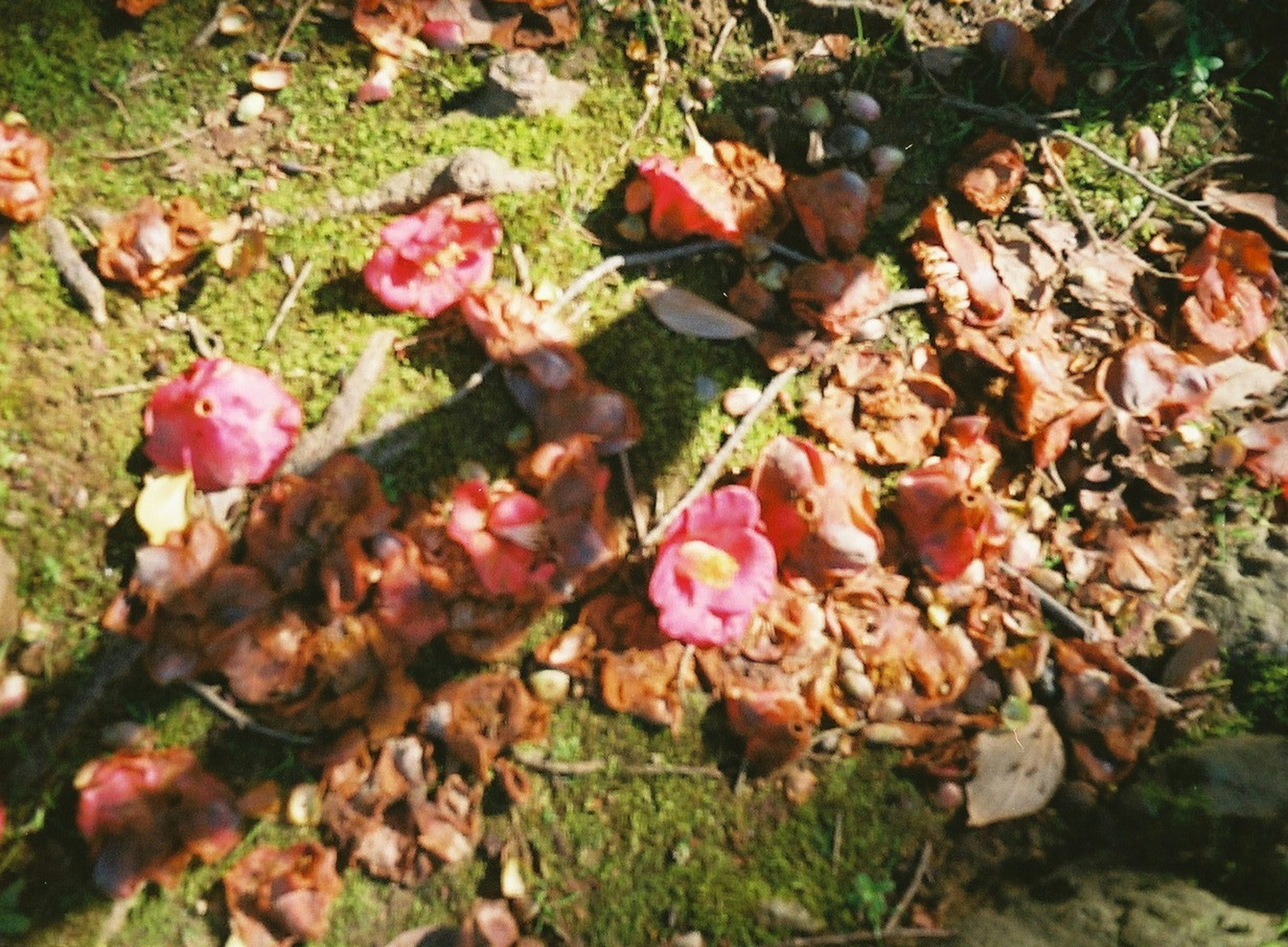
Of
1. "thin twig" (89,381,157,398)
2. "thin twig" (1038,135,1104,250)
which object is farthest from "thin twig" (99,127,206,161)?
"thin twig" (1038,135,1104,250)

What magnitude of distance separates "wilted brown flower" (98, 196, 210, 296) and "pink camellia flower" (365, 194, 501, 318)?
20.3 inches

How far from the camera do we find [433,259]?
2779 mm

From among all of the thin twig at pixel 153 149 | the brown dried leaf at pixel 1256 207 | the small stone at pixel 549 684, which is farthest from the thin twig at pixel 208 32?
the brown dried leaf at pixel 1256 207

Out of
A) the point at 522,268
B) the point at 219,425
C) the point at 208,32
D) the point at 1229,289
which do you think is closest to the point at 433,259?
the point at 522,268

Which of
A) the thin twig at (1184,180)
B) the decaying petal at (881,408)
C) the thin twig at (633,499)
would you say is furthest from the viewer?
the thin twig at (1184,180)

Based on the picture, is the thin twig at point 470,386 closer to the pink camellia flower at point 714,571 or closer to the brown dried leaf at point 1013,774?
the pink camellia flower at point 714,571

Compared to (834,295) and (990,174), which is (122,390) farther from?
(990,174)

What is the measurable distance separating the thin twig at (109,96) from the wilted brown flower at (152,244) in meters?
0.34

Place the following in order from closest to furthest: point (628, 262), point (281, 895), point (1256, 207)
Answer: point (281, 895), point (628, 262), point (1256, 207)

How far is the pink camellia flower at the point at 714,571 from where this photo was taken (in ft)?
A: 8.38

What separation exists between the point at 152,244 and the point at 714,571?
1.84 meters

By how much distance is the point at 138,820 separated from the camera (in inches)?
95.4

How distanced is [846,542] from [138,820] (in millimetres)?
1993

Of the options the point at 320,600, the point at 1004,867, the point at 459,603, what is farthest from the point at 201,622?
the point at 1004,867
